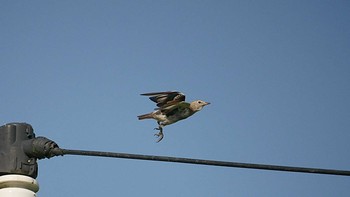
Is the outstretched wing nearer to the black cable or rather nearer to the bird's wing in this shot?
the bird's wing

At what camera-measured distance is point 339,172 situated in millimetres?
3705

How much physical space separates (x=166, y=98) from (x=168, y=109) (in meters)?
0.24

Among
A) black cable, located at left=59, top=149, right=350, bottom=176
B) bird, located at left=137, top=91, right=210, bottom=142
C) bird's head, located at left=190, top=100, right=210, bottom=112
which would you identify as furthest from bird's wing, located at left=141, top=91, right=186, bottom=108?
black cable, located at left=59, top=149, right=350, bottom=176

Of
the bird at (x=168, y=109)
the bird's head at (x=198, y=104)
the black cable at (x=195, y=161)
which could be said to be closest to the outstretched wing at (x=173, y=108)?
the bird at (x=168, y=109)

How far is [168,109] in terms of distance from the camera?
17.0ft

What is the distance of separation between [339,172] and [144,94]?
2262 mm

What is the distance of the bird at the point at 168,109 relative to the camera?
5148mm

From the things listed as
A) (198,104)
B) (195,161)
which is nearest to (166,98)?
(198,104)

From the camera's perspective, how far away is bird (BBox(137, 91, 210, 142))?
5148mm

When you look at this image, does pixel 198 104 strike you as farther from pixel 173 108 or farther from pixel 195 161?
pixel 195 161

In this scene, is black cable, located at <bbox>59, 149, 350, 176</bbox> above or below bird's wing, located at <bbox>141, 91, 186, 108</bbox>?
below

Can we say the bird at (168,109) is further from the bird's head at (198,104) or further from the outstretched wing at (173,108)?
the bird's head at (198,104)

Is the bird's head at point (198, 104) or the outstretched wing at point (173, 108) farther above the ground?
the bird's head at point (198, 104)

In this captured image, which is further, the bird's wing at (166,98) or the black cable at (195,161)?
the bird's wing at (166,98)
